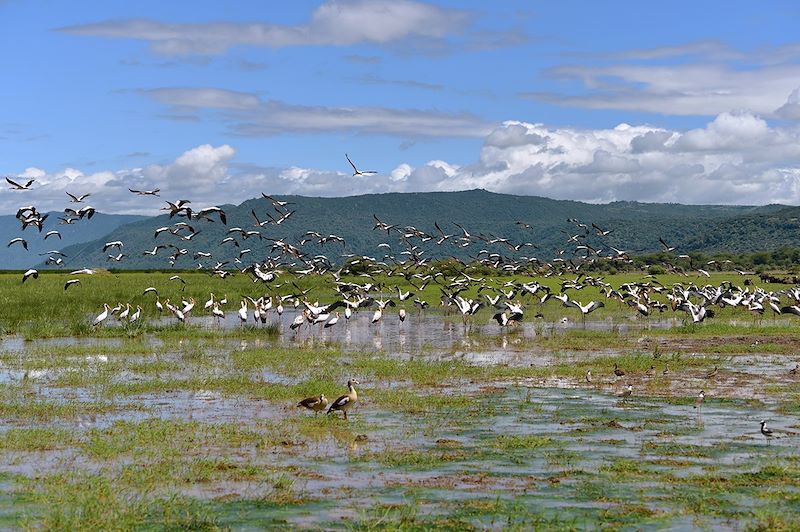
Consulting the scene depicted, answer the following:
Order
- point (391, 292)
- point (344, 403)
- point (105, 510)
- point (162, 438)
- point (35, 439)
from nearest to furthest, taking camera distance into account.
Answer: point (105, 510) < point (35, 439) < point (162, 438) < point (344, 403) < point (391, 292)

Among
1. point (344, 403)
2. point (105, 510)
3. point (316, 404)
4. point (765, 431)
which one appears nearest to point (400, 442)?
point (344, 403)

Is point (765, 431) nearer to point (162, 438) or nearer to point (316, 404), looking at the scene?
point (316, 404)

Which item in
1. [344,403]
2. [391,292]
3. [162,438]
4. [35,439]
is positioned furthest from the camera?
[391,292]

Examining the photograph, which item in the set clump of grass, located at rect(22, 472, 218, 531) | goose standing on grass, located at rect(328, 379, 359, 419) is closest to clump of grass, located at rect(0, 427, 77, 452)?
clump of grass, located at rect(22, 472, 218, 531)

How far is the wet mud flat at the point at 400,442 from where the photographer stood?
11.8m

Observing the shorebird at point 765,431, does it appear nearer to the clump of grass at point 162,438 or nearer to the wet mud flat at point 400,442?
the wet mud flat at point 400,442

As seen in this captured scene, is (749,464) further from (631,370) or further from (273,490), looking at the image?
(631,370)

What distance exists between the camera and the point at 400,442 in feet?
51.8

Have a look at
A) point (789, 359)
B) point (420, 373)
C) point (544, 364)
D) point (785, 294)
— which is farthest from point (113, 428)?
point (785, 294)

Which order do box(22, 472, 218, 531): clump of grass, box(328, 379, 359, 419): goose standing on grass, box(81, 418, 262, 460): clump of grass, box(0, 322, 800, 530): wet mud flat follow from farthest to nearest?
box(328, 379, 359, 419): goose standing on grass, box(81, 418, 262, 460): clump of grass, box(0, 322, 800, 530): wet mud flat, box(22, 472, 218, 531): clump of grass

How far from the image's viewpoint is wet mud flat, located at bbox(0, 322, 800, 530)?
Result: 1180 centimetres

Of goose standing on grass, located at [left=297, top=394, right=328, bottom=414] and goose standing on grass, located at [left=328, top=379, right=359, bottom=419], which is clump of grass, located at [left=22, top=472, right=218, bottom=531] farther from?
goose standing on grass, located at [left=297, top=394, right=328, bottom=414]

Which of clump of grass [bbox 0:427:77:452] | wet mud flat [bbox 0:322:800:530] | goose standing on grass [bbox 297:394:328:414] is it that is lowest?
wet mud flat [bbox 0:322:800:530]

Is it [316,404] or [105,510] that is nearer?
[105,510]
